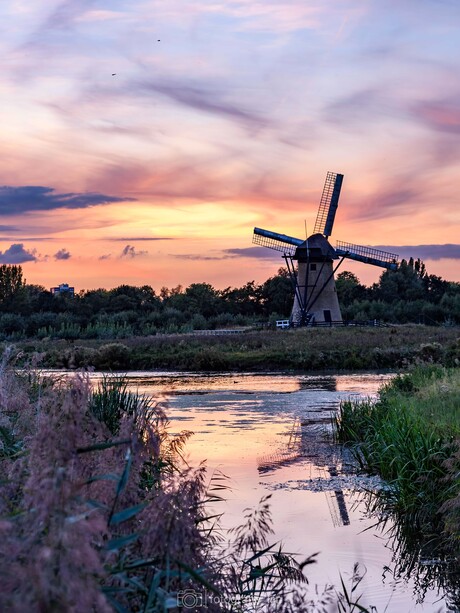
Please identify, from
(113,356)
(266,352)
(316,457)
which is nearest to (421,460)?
(316,457)

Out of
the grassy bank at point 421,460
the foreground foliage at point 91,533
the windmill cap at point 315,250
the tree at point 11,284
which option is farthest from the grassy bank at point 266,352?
the tree at point 11,284

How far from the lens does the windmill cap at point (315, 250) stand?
194 ft

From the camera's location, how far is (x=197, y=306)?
310ft

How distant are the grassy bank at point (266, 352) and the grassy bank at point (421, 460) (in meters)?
22.0

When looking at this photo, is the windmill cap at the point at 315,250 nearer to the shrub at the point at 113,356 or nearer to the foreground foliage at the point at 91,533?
the shrub at the point at 113,356

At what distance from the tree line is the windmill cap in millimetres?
8967

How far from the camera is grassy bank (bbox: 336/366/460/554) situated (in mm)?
9375

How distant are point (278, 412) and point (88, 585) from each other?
1972 centimetres

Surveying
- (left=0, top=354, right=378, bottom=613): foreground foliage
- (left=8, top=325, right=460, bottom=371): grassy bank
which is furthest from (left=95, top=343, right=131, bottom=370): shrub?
(left=0, top=354, right=378, bottom=613): foreground foliage

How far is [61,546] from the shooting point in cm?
226

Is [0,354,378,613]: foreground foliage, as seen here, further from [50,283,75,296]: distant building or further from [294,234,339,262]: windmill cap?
[50,283,75,296]: distant building

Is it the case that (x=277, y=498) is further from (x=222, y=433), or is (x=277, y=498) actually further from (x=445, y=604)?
(x=222, y=433)

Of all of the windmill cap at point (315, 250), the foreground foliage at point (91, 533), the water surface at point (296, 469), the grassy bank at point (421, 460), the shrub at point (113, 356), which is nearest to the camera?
the foreground foliage at point (91, 533)

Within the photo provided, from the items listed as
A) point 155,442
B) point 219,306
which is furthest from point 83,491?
point 219,306
